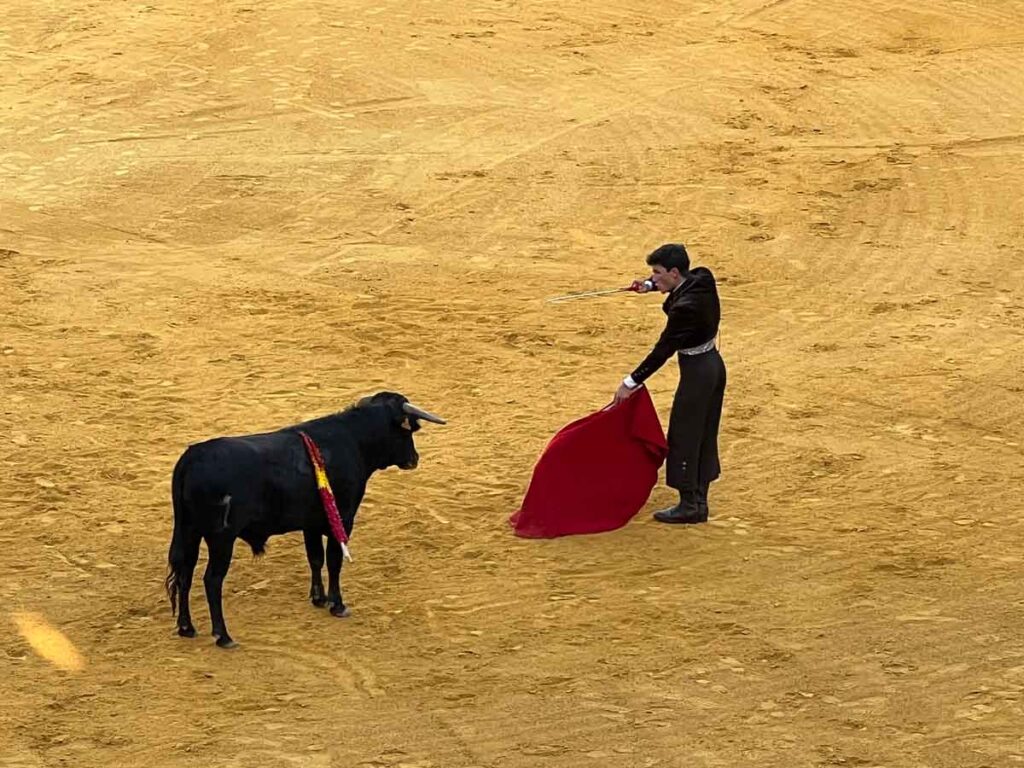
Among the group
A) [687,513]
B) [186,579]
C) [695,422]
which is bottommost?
[687,513]

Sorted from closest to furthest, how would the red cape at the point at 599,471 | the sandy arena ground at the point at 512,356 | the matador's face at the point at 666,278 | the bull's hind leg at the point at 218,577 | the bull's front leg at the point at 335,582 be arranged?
the sandy arena ground at the point at 512,356
the bull's hind leg at the point at 218,577
the bull's front leg at the point at 335,582
the matador's face at the point at 666,278
the red cape at the point at 599,471

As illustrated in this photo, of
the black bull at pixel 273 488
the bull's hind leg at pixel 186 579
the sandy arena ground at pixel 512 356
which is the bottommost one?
the sandy arena ground at pixel 512 356

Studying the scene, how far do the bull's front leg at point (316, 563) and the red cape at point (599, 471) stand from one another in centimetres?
157

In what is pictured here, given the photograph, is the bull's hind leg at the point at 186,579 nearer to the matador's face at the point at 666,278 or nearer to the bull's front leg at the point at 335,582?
the bull's front leg at the point at 335,582

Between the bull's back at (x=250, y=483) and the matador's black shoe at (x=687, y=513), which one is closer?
the bull's back at (x=250, y=483)

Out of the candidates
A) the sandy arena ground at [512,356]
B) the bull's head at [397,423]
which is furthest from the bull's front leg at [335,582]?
the bull's head at [397,423]

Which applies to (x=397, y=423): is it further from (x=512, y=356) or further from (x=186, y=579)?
(x=512, y=356)

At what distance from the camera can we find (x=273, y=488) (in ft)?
29.0

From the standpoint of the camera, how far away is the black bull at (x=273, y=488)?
28.4 ft

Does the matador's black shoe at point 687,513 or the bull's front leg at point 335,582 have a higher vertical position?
the bull's front leg at point 335,582

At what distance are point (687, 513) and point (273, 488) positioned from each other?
9.62 feet

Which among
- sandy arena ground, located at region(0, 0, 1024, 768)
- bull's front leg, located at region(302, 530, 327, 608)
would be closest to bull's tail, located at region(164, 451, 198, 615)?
sandy arena ground, located at region(0, 0, 1024, 768)

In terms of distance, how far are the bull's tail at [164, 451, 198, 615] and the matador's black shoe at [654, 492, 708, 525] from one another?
3.14 m

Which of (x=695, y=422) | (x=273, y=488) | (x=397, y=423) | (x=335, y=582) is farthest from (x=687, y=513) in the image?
(x=273, y=488)
